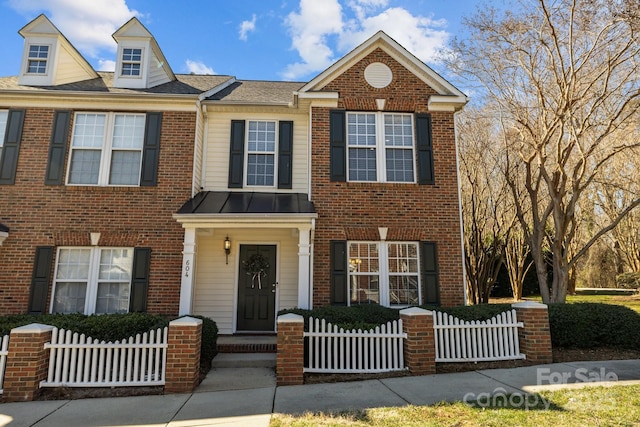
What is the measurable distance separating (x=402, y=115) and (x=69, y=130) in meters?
8.12

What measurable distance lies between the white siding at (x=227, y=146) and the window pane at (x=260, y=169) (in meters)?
0.35

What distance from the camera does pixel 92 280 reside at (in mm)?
8367

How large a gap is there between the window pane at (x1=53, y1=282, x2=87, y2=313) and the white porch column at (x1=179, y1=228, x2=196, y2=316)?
229cm

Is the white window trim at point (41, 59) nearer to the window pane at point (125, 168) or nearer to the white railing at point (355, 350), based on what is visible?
the window pane at point (125, 168)

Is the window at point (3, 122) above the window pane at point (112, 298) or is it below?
Answer: above

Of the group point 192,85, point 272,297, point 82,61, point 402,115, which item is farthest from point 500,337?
point 82,61

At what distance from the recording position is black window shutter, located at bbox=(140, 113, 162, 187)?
8867 millimetres

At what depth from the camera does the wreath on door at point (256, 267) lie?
30.3ft

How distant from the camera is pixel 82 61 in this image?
1045 cm

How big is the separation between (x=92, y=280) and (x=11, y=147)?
3737mm

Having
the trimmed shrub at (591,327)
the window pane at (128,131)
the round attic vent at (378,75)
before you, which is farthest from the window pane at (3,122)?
the trimmed shrub at (591,327)

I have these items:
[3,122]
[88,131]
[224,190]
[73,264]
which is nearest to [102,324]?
[73,264]

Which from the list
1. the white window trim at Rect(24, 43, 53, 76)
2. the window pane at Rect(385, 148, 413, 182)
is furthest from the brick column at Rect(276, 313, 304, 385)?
the white window trim at Rect(24, 43, 53, 76)

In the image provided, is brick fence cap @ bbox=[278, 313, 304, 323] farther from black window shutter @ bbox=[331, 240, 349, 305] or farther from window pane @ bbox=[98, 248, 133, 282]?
window pane @ bbox=[98, 248, 133, 282]
